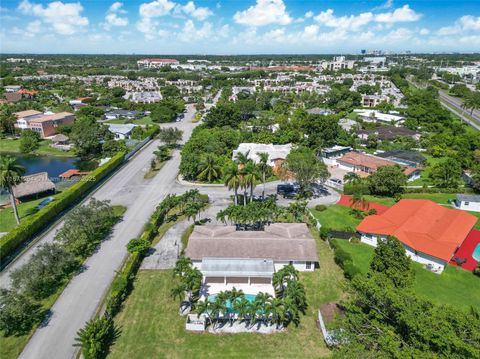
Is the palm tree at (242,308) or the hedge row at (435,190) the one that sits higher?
the palm tree at (242,308)

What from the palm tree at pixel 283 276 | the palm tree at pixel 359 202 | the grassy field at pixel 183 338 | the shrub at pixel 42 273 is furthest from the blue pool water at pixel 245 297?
the palm tree at pixel 359 202

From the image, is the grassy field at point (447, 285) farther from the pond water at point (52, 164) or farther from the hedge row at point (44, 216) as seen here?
the pond water at point (52, 164)

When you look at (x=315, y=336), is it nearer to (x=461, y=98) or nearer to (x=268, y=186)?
(x=268, y=186)

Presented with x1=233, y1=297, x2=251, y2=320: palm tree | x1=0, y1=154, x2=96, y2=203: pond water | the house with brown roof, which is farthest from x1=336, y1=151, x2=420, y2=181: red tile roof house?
x1=0, y1=154, x2=96, y2=203: pond water

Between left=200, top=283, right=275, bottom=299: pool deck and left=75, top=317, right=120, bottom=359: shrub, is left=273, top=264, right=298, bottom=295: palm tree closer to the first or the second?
left=200, top=283, right=275, bottom=299: pool deck

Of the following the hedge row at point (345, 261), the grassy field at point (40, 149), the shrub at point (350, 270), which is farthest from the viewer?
the grassy field at point (40, 149)
